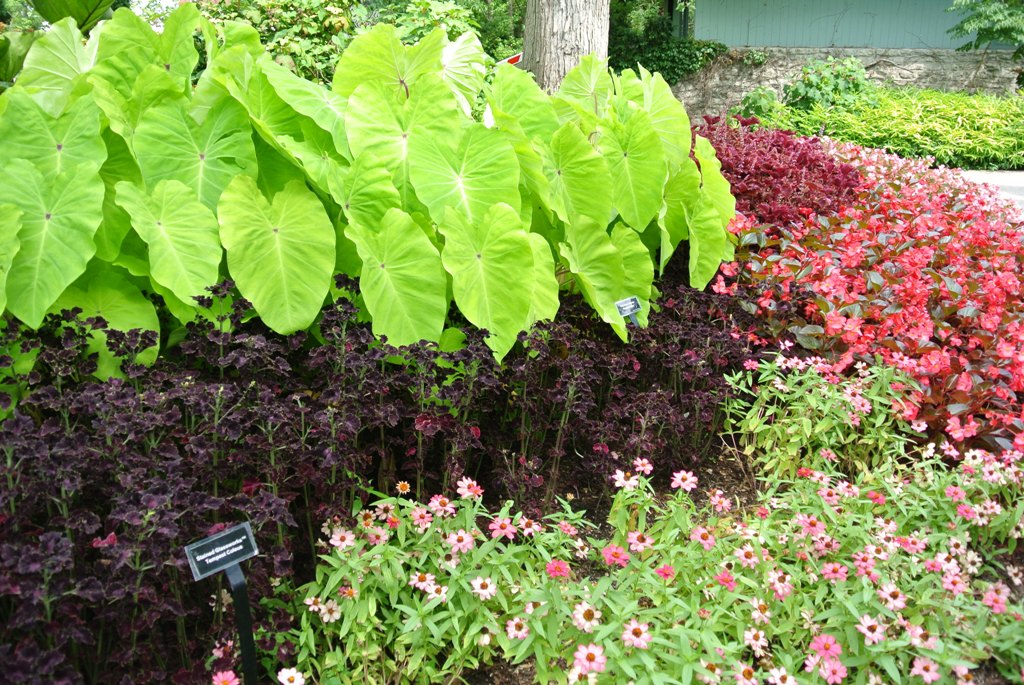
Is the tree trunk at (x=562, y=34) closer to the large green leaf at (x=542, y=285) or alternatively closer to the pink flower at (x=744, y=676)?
the large green leaf at (x=542, y=285)

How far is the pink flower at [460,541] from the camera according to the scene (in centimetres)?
164

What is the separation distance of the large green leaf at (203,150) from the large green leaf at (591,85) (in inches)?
48.4

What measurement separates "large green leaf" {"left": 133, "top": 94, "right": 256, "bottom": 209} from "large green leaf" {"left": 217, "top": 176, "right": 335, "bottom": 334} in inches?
6.3

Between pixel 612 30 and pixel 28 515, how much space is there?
1546 cm

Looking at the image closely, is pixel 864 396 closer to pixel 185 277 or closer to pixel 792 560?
pixel 792 560

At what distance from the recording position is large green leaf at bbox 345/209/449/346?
2.04 m

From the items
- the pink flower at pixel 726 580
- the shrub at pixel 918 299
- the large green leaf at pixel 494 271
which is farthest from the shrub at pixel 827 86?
the pink flower at pixel 726 580

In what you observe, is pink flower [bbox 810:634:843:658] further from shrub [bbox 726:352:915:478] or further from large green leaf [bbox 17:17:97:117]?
large green leaf [bbox 17:17:97:117]

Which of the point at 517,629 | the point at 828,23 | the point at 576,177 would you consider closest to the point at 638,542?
the point at 517,629

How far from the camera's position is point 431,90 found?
2254mm

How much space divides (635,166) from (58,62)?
5.52 ft

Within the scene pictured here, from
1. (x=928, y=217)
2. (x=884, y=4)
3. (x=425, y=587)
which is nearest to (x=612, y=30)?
(x=884, y=4)

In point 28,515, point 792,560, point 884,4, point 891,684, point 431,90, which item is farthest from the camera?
point 884,4

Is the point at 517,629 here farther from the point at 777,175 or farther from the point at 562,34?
the point at 562,34
